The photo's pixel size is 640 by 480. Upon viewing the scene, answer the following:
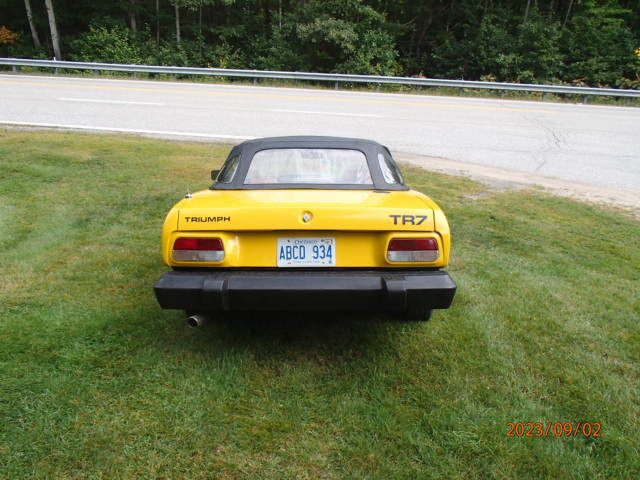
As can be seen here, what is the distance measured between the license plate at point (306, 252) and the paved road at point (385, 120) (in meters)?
6.27

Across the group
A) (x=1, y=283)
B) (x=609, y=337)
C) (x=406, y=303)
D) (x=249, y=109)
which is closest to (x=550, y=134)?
(x=249, y=109)

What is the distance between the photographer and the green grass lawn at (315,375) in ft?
6.81

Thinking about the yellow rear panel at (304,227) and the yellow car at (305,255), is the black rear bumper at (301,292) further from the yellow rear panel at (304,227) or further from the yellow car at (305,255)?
the yellow rear panel at (304,227)

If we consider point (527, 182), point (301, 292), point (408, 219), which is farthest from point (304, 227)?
point (527, 182)

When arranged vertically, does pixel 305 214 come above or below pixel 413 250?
above

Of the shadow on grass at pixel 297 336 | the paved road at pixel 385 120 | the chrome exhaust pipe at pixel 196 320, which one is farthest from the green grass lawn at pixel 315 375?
the paved road at pixel 385 120

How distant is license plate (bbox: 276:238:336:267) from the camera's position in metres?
2.54

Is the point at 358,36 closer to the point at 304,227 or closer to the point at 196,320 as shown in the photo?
the point at 304,227

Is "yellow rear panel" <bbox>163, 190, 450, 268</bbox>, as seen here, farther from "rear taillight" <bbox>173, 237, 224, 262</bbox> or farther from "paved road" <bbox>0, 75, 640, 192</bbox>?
"paved road" <bbox>0, 75, 640, 192</bbox>

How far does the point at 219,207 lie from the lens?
2602 mm

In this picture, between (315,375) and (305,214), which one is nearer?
(305,214)

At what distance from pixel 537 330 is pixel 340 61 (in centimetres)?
2201

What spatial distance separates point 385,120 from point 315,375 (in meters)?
9.70
